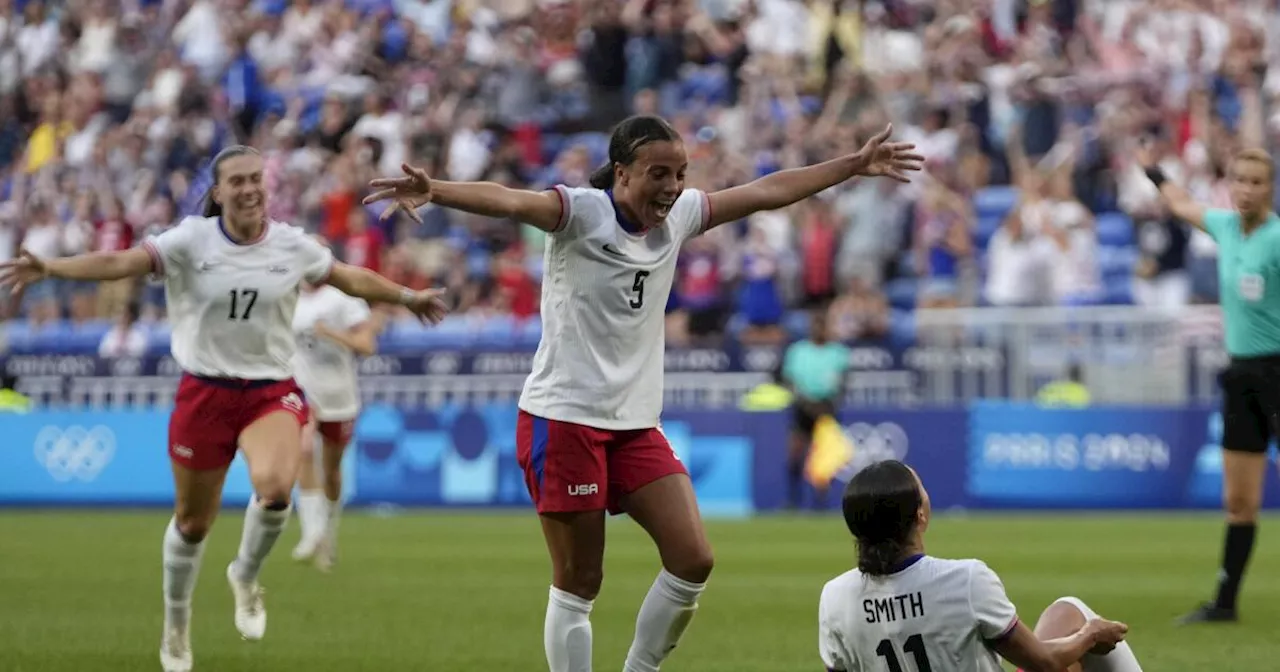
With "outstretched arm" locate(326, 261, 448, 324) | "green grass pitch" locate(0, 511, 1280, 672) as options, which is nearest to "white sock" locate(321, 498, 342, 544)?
"green grass pitch" locate(0, 511, 1280, 672)

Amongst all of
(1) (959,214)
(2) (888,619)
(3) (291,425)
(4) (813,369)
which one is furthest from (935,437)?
(2) (888,619)

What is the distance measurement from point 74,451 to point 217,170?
15785 millimetres

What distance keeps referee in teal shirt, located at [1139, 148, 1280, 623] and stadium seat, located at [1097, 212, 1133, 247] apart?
44.9ft

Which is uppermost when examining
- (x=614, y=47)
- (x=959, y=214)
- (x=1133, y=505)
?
(x=614, y=47)

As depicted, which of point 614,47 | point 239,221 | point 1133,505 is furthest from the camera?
point 614,47

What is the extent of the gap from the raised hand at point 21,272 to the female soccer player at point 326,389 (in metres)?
7.50

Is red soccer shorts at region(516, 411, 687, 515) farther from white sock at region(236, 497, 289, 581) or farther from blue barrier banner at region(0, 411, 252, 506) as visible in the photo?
blue barrier banner at region(0, 411, 252, 506)

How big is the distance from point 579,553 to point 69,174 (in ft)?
80.0

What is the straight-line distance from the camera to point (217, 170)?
10.3 metres

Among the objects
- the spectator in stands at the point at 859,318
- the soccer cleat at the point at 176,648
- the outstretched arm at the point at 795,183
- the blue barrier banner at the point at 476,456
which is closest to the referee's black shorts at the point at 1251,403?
the outstretched arm at the point at 795,183

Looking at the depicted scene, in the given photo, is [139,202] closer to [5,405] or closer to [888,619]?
[5,405]

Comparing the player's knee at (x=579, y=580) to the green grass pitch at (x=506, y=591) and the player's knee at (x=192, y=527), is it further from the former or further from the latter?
the player's knee at (x=192, y=527)

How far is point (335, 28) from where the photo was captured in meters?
31.3

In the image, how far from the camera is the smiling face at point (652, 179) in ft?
24.9
